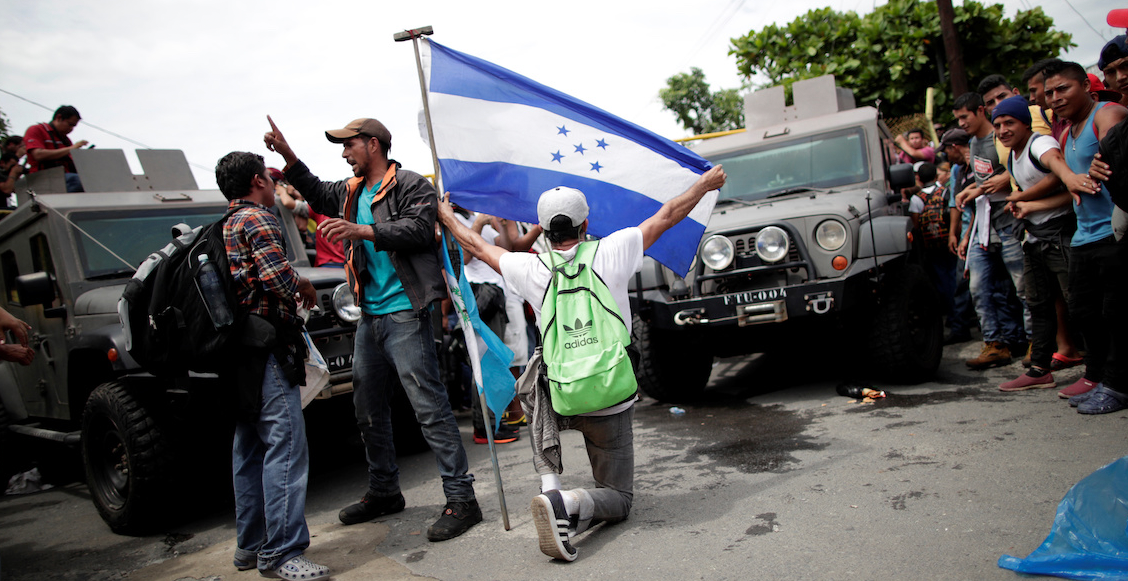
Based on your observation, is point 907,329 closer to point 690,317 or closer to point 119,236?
point 690,317

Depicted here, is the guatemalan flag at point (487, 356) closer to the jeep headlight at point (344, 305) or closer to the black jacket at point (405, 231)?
the black jacket at point (405, 231)

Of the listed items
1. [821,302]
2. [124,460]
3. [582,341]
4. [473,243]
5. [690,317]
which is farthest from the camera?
[690,317]

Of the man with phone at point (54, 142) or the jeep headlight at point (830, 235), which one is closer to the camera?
the jeep headlight at point (830, 235)

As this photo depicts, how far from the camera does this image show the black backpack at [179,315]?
127 inches

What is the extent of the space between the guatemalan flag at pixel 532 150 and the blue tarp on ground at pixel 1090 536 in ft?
6.98

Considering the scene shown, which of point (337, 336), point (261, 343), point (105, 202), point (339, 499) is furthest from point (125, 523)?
point (105, 202)

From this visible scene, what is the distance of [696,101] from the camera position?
33938 mm

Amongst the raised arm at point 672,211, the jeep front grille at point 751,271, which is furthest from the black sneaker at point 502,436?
the raised arm at point 672,211

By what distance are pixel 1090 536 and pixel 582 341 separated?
187 cm

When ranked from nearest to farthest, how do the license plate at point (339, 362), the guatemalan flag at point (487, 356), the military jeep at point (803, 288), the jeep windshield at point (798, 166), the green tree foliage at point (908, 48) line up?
the guatemalan flag at point (487, 356) < the license plate at point (339, 362) < the military jeep at point (803, 288) < the jeep windshield at point (798, 166) < the green tree foliage at point (908, 48)

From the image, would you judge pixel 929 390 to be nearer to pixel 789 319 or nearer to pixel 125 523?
pixel 789 319

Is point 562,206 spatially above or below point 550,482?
above

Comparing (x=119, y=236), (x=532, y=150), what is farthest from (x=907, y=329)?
(x=119, y=236)

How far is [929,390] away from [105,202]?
6146 millimetres
